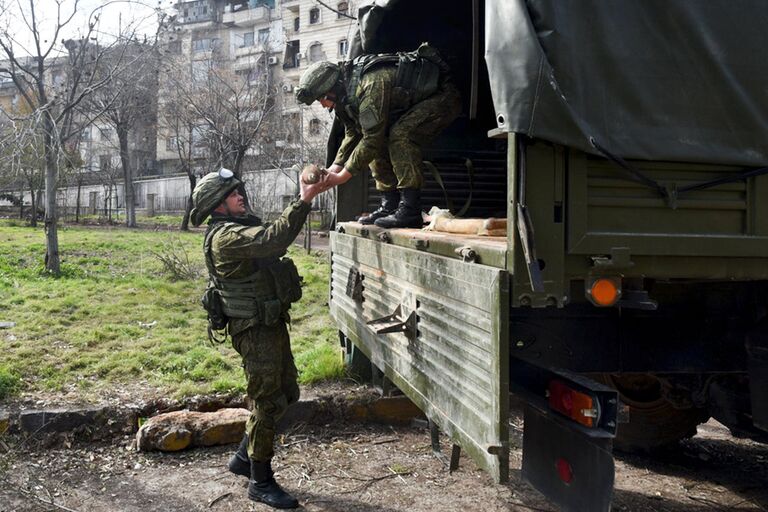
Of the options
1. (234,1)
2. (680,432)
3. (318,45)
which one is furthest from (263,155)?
(234,1)

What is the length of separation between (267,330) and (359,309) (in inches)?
22.0

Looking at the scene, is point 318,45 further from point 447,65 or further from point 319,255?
point 447,65

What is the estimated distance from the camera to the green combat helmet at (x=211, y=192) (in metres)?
4.17

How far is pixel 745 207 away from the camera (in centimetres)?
240

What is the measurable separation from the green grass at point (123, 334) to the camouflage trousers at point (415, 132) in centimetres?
221

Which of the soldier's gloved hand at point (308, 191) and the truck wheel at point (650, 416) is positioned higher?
the soldier's gloved hand at point (308, 191)

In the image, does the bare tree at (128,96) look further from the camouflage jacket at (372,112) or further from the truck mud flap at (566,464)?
the truck mud flap at (566,464)

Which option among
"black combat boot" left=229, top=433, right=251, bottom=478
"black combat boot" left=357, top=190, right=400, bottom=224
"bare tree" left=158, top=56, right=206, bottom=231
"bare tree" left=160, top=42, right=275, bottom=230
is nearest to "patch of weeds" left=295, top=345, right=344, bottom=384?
"black combat boot" left=229, top=433, right=251, bottom=478

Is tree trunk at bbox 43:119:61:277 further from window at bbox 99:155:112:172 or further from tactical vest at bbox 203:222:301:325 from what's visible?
window at bbox 99:155:112:172

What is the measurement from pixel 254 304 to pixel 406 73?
5.41 ft

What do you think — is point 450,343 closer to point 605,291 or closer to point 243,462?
point 605,291

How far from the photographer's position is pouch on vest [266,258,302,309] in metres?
4.14

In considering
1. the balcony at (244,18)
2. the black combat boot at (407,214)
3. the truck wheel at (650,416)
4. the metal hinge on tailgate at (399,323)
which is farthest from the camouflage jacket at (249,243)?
the balcony at (244,18)

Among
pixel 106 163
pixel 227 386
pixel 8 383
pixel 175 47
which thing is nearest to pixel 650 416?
pixel 227 386
